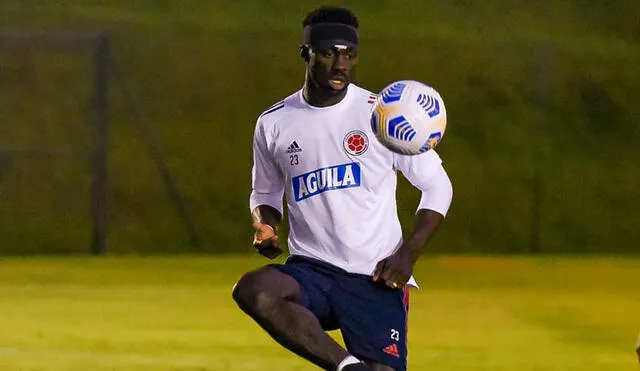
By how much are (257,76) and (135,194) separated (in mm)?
2981

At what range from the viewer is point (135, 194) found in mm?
18766


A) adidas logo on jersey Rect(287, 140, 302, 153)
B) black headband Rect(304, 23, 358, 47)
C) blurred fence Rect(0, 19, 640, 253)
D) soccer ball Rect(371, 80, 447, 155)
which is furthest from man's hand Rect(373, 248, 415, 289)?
blurred fence Rect(0, 19, 640, 253)

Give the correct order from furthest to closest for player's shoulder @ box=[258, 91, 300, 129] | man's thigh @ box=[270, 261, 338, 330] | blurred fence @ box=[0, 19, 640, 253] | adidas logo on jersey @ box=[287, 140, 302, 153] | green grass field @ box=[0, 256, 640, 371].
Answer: blurred fence @ box=[0, 19, 640, 253] < green grass field @ box=[0, 256, 640, 371] < player's shoulder @ box=[258, 91, 300, 129] < adidas logo on jersey @ box=[287, 140, 302, 153] < man's thigh @ box=[270, 261, 338, 330]

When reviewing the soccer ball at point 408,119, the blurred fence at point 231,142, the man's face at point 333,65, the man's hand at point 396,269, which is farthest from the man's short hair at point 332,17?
the blurred fence at point 231,142

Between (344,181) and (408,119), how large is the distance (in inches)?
17.8

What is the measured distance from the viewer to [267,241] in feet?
21.7

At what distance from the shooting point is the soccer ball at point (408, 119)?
6.30 m

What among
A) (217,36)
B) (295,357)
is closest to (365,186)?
(295,357)

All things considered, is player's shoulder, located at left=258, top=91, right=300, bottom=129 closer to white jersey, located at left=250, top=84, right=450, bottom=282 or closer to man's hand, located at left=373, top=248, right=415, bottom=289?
white jersey, located at left=250, top=84, right=450, bottom=282

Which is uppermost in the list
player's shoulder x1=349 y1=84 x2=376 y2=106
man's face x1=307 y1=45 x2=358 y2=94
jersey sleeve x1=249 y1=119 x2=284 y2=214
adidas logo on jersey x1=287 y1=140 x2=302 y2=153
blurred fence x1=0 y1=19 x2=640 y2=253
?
man's face x1=307 y1=45 x2=358 y2=94

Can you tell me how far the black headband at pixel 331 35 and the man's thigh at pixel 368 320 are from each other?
991 millimetres

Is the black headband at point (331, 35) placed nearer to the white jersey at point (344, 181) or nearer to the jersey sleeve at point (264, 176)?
the white jersey at point (344, 181)

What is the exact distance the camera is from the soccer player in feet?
21.4

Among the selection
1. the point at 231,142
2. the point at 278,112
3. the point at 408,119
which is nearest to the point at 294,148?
the point at 278,112
